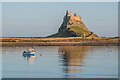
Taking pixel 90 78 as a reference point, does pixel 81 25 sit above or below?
above

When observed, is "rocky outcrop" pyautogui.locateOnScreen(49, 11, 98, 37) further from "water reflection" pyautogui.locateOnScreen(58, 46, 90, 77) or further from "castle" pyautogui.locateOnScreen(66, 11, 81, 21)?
"water reflection" pyautogui.locateOnScreen(58, 46, 90, 77)

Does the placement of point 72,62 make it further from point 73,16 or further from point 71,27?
point 73,16

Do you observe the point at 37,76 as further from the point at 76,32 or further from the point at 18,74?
the point at 76,32

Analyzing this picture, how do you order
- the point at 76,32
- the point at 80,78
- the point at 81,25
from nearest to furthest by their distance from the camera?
the point at 80,78 < the point at 76,32 < the point at 81,25

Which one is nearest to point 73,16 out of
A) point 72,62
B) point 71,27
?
point 71,27

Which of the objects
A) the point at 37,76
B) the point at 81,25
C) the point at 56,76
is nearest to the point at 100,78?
the point at 56,76

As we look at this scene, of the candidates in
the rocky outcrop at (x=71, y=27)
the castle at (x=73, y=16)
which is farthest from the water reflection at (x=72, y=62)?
the castle at (x=73, y=16)

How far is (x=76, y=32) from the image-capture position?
15725 centimetres

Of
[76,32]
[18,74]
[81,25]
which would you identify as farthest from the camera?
[81,25]

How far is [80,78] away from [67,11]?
15126 centimetres

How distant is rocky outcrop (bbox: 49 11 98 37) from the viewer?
526ft

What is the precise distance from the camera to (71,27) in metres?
168

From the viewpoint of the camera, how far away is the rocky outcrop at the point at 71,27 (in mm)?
160300

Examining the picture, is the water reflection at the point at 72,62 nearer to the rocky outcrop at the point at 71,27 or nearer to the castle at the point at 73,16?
the rocky outcrop at the point at 71,27
